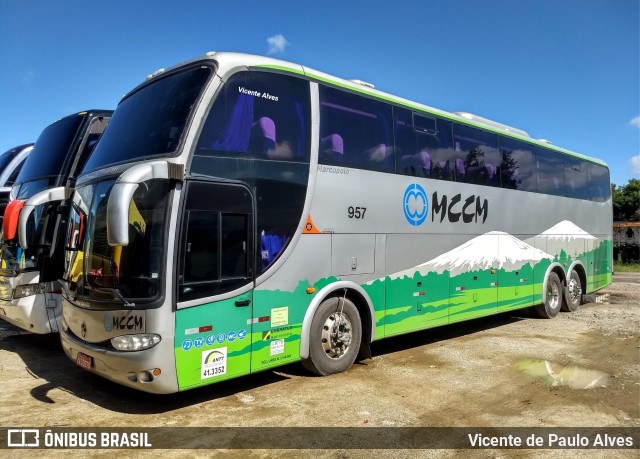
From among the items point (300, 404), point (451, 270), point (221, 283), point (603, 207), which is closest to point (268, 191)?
Result: point (221, 283)

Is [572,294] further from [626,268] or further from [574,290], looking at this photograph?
[626,268]

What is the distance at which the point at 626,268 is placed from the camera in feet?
97.8

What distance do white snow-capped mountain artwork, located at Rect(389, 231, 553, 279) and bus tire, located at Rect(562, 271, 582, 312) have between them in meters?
1.89

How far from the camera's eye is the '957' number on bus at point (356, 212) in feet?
23.2

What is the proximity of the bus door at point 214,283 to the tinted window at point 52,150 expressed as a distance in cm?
422

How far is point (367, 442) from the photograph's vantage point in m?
4.71

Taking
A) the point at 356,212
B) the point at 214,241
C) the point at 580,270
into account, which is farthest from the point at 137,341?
the point at 580,270

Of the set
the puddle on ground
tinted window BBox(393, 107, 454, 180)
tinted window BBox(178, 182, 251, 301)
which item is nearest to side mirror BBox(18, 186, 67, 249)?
tinted window BBox(178, 182, 251, 301)

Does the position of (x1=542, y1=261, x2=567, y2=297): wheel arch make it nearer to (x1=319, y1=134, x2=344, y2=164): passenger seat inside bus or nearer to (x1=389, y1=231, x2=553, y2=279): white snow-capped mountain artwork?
(x1=389, y1=231, x2=553, y2=279): white snow-capped mountain artwork

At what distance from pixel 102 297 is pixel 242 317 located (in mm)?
1497

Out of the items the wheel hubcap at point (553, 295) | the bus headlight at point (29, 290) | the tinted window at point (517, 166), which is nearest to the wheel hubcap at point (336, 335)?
the bus headlight at point (29, 290)

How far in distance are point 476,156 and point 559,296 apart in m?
5.20

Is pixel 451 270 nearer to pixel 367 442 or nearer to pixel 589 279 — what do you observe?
pixel 367 442

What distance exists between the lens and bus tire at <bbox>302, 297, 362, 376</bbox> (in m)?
6.66
